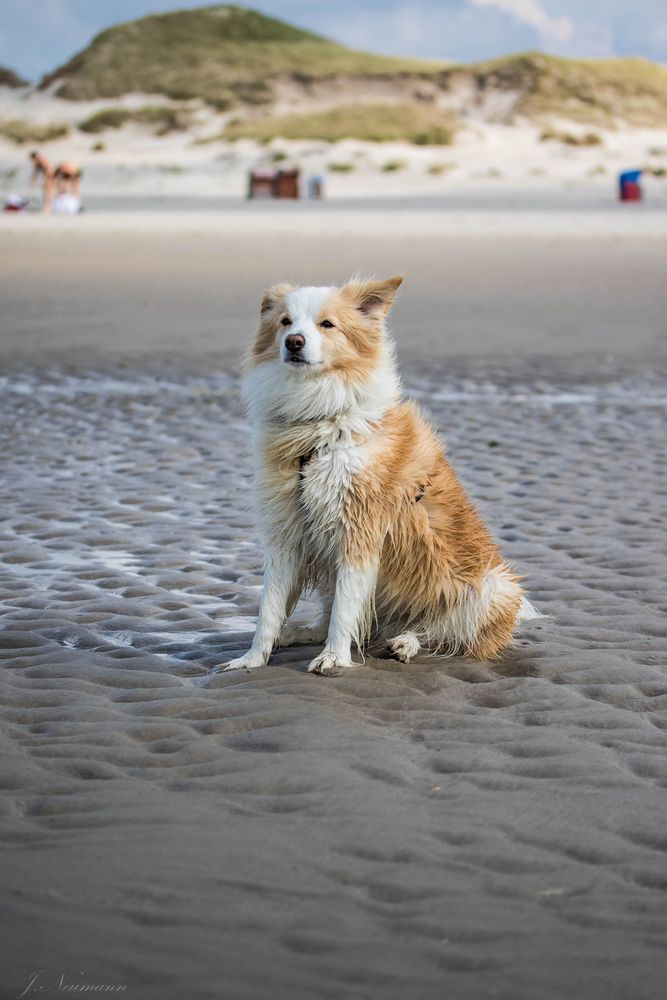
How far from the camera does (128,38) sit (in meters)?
100

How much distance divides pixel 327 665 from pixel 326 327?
4.29 feet

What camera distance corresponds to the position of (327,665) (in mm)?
5570

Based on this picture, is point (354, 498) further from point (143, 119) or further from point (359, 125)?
point (143, 119)

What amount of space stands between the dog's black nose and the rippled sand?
1255 millimetres

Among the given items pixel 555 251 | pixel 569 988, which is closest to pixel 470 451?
pixel 569 988

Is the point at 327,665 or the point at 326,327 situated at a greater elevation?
the point at 326,327

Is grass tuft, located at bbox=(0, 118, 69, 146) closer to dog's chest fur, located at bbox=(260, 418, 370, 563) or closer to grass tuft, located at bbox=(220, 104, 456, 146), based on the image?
grass tuft, located at bbox=(220, 104, 456, 146)

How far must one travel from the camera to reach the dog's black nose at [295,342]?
17.7ft

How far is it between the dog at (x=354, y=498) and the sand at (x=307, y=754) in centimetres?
19

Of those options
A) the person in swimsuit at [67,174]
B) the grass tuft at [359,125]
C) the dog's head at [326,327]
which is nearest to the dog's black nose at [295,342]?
the dog's head at [326,327]

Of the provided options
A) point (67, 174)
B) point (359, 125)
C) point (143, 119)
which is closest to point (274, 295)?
point (67, 174)

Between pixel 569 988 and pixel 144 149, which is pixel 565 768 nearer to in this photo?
pixel 569 988

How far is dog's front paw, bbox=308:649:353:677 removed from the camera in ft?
18.2

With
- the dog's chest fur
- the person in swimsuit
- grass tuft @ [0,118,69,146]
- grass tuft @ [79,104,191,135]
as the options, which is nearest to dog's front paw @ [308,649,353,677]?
the dog's chest fur
